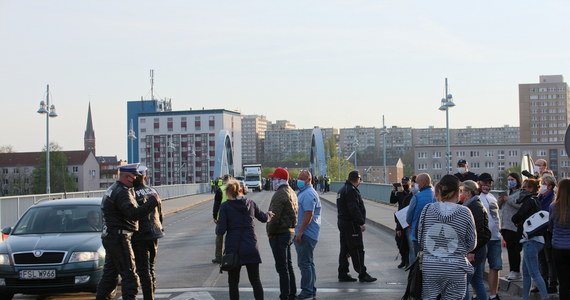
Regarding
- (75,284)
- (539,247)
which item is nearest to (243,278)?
(75,284)

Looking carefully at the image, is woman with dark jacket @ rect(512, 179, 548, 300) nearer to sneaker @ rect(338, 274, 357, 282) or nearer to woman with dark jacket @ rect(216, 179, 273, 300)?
sneaker @ rect(338, 274, 357, 282)

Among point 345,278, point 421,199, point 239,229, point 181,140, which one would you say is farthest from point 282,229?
point 181,140

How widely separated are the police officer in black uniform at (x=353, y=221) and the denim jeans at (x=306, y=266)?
175 cm

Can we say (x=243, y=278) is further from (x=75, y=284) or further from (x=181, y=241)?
(x=181, y=241)

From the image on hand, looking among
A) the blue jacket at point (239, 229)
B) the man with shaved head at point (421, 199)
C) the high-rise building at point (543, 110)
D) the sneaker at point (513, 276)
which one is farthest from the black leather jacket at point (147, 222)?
the high-rise building at point (543, 110)

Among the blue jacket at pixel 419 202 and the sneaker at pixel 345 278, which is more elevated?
the blue jacket at pixel 419 202

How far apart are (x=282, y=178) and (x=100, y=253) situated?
310cm

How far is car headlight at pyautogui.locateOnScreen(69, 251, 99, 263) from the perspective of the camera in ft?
34.8

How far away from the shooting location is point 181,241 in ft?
69.7

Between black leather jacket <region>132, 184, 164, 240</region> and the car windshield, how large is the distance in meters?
2.59

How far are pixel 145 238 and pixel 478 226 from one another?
419cm

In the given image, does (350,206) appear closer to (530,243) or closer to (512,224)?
(512,224)

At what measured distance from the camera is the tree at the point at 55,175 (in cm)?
13538

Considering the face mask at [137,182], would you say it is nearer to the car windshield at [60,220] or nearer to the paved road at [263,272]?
the paved road at [263,272]
